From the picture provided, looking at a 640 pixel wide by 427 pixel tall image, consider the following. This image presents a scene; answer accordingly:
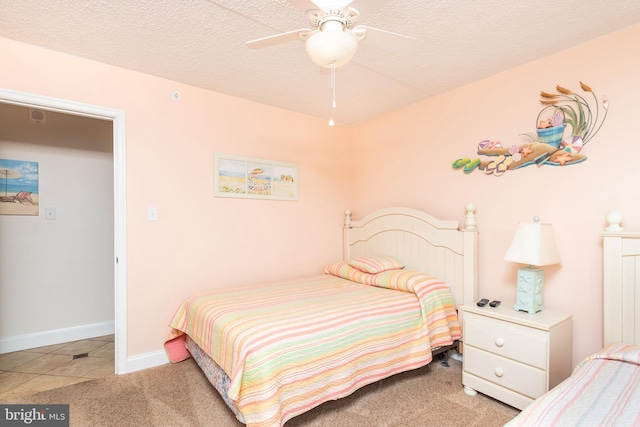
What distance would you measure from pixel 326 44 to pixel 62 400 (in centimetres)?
268

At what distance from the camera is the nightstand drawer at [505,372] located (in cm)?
185

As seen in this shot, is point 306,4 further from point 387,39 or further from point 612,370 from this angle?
point 612,370

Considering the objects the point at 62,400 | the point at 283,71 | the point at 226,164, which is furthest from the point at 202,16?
the point at 62,400

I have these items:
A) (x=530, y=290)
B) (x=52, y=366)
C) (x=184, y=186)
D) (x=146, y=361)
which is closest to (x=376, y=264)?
(x=530, y=290)

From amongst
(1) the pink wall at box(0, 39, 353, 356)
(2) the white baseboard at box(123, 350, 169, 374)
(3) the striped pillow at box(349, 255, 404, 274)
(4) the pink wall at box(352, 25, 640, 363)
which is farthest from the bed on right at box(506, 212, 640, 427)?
(2) the white baseboard at box(123, 350, 169, 374)

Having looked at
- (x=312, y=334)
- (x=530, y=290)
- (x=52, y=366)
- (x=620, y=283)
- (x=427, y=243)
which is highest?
(x=427, y=243)

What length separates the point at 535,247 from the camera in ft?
6.57

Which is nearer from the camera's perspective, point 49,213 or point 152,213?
point 152,213

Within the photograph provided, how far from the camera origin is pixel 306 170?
11.5 feet

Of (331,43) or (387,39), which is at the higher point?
(387,39)

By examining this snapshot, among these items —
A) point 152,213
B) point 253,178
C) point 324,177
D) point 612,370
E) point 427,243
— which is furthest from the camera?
point 324,177

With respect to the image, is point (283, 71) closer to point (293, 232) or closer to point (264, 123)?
point (264, 123)

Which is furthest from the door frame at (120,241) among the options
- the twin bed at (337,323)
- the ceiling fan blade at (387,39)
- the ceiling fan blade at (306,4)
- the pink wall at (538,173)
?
the pink wall at (538,173)

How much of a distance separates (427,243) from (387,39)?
1854mm
